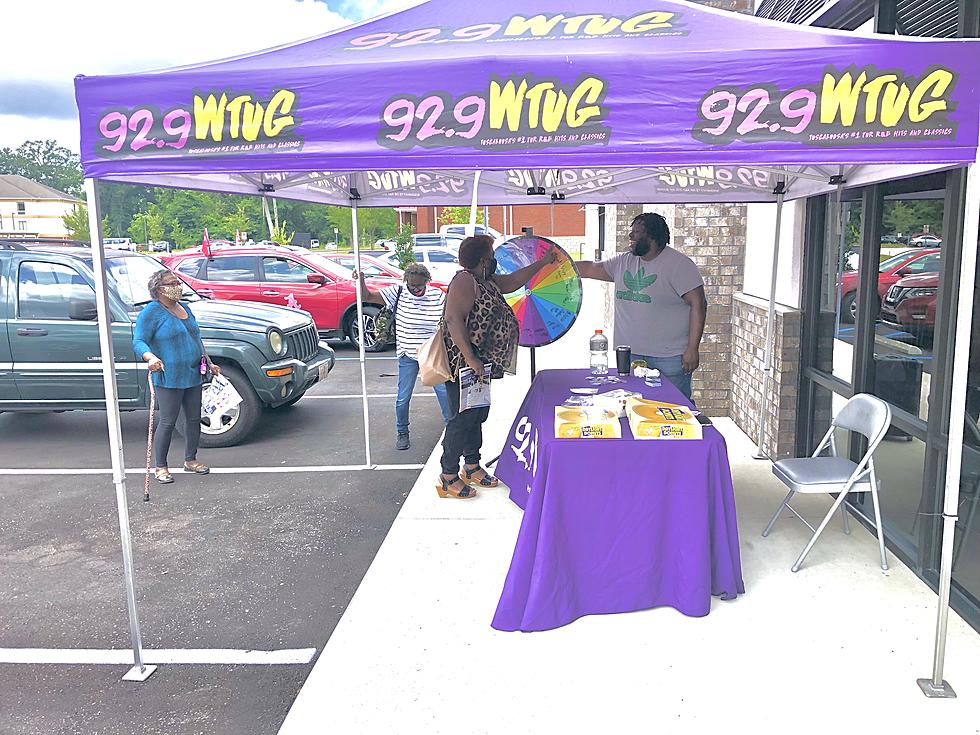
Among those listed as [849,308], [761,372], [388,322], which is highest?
[849,308]

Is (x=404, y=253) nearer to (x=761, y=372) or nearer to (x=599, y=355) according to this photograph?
(x=761, y=372)

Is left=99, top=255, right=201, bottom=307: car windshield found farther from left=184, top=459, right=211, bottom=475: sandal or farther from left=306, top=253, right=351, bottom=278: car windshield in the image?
left=306, top=253, right=351, bottom=278: car windshield

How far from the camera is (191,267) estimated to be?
44.3 ft

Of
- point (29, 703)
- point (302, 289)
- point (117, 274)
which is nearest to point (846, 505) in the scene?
point (29, 703)

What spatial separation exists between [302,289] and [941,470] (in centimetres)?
1115

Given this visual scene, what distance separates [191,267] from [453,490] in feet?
32.1

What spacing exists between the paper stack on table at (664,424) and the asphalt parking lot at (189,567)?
1829 mm

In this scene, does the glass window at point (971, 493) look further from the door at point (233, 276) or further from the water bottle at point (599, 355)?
the door at point (233, 276)

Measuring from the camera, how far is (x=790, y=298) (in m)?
6.11

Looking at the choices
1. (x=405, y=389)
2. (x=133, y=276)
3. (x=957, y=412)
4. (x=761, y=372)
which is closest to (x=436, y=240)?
(x=133, y=276)

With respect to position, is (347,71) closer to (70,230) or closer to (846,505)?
(846,505)

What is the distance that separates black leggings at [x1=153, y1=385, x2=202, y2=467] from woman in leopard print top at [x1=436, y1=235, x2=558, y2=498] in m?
2.19

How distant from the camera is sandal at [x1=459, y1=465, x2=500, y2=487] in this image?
568 cm

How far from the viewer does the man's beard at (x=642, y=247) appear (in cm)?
523
